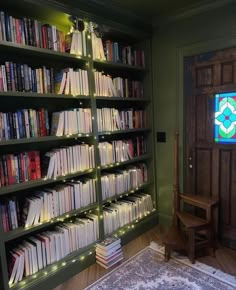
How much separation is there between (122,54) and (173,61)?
2.02 ft

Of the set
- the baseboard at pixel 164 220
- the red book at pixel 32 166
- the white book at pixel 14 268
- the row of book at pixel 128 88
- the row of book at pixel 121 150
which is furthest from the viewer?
the baseboard at pixel 164 220

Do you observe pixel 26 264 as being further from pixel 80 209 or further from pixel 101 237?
pixel 101 237

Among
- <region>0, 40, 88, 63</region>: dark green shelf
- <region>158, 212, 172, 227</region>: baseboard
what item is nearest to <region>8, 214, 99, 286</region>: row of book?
<region>158, 212, 172, 227</region>: baseboard

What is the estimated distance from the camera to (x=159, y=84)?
9.75ft

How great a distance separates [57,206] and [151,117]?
1.61m

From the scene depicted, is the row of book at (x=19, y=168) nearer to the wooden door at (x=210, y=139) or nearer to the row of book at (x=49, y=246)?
the row of book at (x=49, y=246)

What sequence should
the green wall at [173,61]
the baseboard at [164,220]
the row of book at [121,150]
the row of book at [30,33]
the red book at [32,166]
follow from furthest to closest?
1. the baseboard at [164,220]
2. the row of book at [121,150]
3. the green wall at [173,61]
4. the red book at [32,166]
5. the row of book at [30,33]

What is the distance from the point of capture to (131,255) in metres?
2.53

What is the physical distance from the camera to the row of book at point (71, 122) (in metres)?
2.11

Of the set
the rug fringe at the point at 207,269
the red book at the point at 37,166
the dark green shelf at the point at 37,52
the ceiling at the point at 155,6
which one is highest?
the ceiling at the point at 155,6

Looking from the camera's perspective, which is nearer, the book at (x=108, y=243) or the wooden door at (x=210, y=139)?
the book at (x=108, y=243)

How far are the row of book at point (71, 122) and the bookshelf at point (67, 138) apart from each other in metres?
0.05

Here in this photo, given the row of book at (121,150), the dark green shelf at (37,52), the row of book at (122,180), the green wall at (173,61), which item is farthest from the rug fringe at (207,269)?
the dark green shelf at (37,52)

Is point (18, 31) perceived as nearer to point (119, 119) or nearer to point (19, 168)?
point (19, 168)
